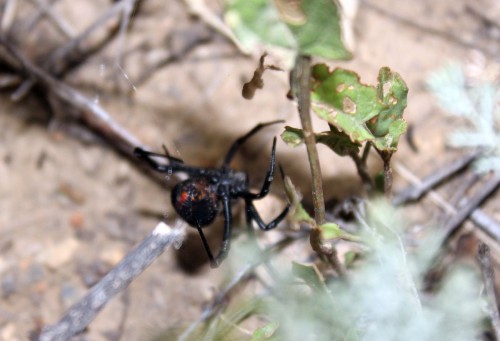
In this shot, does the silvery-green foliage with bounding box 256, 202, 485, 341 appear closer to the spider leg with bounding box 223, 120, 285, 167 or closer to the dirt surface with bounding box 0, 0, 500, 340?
the dirt surface with bounding box 0, 0, 500, 340

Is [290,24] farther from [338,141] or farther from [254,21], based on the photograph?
[338,141]

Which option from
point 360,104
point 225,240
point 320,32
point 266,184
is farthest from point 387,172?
point 225,240

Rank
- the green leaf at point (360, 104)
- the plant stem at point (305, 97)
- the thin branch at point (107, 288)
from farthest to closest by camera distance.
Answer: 1. the thin branch at point (107, 288)
2. the green leaf at point (360, 104)
3. the plant stem at point (305, 97)

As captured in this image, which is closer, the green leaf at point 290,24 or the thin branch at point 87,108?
the green leaf at point 290,24

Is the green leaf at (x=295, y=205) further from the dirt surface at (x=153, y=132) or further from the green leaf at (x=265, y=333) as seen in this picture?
the dirt surface at (x=153, y=132)

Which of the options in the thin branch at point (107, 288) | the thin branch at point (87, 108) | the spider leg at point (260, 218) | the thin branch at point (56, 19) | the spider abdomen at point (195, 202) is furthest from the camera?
the thin branch at point (56, 19)

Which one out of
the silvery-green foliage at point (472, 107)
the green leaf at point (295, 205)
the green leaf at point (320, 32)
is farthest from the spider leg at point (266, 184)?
the green leaf at point (320, 32)

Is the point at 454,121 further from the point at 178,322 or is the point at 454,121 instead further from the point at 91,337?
the point at 91,337
